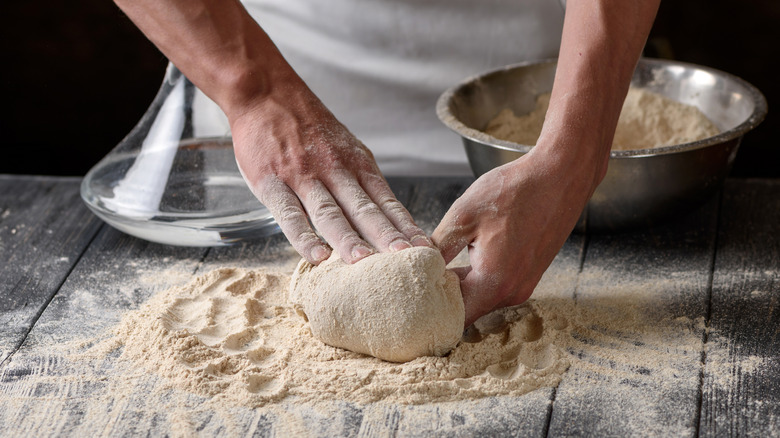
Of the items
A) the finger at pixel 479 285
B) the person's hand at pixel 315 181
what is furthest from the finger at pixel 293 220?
the finger at pixel 479 285

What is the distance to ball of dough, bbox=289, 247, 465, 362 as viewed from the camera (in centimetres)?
115

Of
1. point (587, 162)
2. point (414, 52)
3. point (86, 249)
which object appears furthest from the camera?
point (414, 52)

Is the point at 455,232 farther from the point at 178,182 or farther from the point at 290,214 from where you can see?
the point at 178,182

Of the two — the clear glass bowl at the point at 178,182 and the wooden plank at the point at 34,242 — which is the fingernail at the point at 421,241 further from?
the wooden plank at the point at 34,242

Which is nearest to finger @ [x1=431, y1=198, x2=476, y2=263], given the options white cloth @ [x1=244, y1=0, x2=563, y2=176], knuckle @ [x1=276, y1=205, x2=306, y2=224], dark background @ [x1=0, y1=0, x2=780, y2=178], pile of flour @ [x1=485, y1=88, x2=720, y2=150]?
knuckle @ [x1=276, y1=205, x2=306, y2=224]

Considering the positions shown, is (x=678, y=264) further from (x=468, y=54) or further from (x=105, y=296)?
(x=105, y=296)

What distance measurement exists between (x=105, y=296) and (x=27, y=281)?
18 cm

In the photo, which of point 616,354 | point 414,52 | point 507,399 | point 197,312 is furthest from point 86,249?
point 616,354

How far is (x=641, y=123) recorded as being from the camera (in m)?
1.71

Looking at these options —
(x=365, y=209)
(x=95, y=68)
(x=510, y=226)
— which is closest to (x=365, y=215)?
(x=365, y=209)

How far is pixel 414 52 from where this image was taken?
182 centimetres

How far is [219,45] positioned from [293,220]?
13.6 inches

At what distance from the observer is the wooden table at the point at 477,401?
108cm

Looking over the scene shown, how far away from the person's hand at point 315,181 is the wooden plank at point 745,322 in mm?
459
